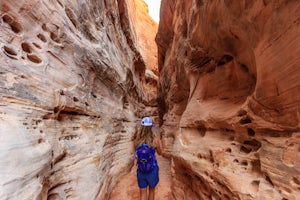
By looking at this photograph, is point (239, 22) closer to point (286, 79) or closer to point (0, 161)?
point (286, 79)

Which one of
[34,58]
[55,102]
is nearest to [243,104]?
[55,102]

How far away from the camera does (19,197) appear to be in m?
1.50

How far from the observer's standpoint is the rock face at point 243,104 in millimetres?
1569

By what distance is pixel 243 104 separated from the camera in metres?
2.34

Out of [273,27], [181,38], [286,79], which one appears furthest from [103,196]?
[181,38]

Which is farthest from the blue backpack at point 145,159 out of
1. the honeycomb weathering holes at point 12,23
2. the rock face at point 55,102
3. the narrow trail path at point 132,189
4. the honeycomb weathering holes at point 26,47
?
the honeycomb weathering holes at point 12,23

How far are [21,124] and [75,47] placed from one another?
82.5 inches

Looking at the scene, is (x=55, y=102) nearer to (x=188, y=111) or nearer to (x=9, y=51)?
(x=9, y=51)

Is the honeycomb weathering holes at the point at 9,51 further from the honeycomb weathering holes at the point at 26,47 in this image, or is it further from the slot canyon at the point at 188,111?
the honeycomb weathering holes at the point at 26,47

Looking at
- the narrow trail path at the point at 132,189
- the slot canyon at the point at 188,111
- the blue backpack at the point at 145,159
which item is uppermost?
the slot canyon at the point at 188,111

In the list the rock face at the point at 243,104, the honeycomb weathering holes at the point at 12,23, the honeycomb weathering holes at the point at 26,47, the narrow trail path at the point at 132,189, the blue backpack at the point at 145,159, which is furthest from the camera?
the narrow trail path at the point at 132,189

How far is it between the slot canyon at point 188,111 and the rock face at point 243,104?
1cm

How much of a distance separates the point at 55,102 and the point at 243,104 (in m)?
3.16

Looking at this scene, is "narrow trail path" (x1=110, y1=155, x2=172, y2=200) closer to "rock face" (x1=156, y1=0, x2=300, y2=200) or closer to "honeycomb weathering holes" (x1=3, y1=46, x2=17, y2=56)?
"rock face" (x1=156, y1=0, x2=300, y2=200)
